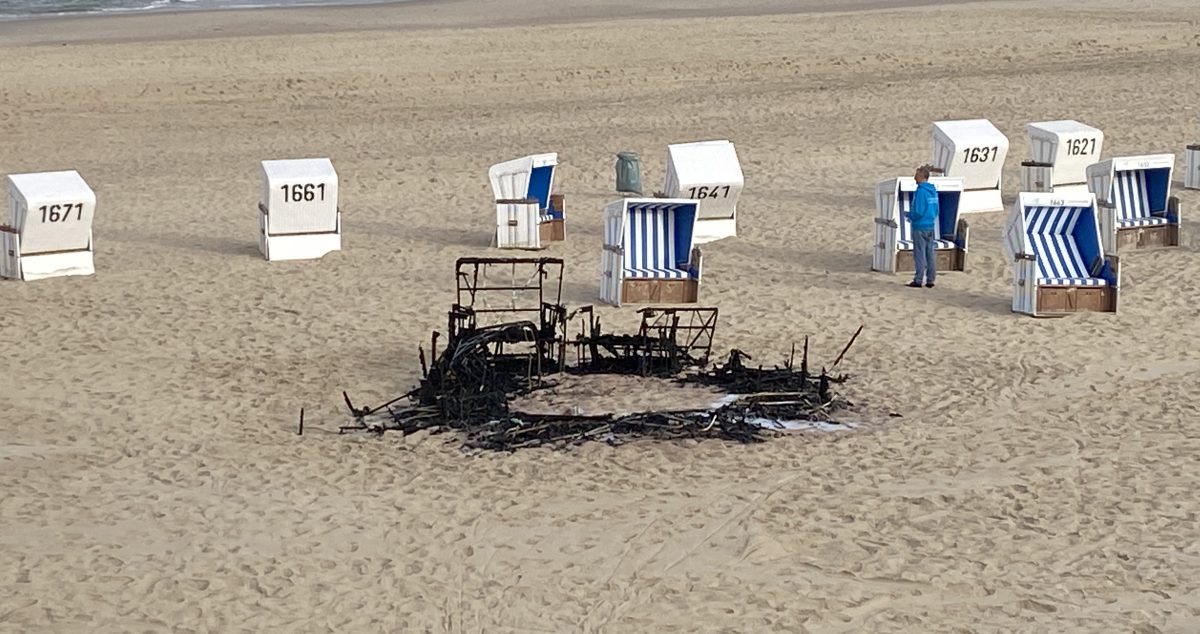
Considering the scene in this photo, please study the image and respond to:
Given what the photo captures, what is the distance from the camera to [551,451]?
37.2 ft

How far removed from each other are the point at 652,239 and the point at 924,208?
8.64 ft

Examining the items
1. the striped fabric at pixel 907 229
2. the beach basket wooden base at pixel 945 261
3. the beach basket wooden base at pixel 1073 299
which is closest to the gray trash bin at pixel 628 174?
the striped fabric at pixel 907 229

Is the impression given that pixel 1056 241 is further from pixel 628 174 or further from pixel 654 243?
pixel 628 174

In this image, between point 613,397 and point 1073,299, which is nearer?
point 613,397

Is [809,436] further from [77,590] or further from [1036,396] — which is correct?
[77,590]

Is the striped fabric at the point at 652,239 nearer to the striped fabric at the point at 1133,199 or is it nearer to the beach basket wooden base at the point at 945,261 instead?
the beach basket wooden base at the point at 945,261

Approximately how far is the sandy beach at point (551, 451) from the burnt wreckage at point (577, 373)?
29cm

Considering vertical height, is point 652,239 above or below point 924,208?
below

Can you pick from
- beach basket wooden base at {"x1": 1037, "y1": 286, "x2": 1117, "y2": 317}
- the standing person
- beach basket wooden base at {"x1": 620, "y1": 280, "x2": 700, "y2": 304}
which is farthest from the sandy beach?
beach basket wooden base at {"x1": 620, "y1": 280, "x2": 700, "y2": 304}

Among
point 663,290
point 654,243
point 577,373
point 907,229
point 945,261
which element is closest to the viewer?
point 577,373

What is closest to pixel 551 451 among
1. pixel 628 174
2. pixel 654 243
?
pixel 654 243

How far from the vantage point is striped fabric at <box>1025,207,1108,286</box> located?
600 inches

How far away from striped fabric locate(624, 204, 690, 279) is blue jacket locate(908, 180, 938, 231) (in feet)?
7.62

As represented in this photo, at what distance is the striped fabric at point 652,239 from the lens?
617 inches
